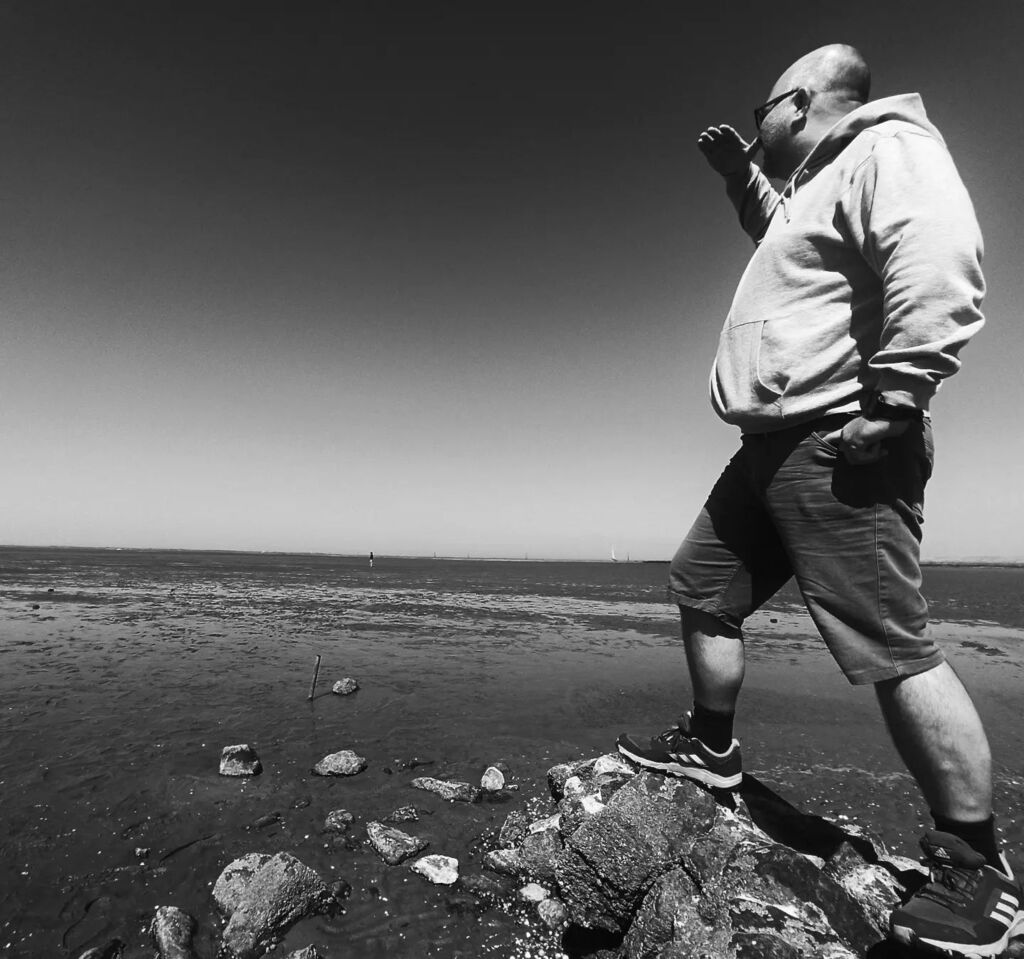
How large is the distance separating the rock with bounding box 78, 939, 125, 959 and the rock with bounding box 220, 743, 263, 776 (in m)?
1.83

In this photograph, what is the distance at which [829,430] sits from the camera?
189cm

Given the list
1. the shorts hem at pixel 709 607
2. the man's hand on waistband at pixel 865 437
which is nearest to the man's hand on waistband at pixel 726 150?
the man's hand on waistband at pixel 865 437

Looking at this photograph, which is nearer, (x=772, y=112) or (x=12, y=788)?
(x=772, y=112)


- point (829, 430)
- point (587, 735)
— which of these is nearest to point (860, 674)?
point (829, 430)

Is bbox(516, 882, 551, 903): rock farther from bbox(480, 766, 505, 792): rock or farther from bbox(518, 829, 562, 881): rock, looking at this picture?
bbox(480, 766, 505, 792): rock

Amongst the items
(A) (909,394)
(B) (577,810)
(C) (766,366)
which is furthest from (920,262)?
(B) (577,810)

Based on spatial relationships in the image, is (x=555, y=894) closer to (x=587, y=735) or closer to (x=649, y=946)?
(x=649, y=946)

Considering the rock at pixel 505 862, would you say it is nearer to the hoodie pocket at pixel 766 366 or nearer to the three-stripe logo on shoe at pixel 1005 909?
the three-stripe logo on shoe at pixel 1005 909

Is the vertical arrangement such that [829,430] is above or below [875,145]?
below

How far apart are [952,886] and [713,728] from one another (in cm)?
93

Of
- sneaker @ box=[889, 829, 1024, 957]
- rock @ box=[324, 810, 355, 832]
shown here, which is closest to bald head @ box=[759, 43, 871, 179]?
sneaker @ box=[889, 829, 1024, 957]

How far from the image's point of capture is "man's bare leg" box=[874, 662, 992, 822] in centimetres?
162

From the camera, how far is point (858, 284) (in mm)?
1944

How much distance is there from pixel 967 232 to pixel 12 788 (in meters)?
6.56
